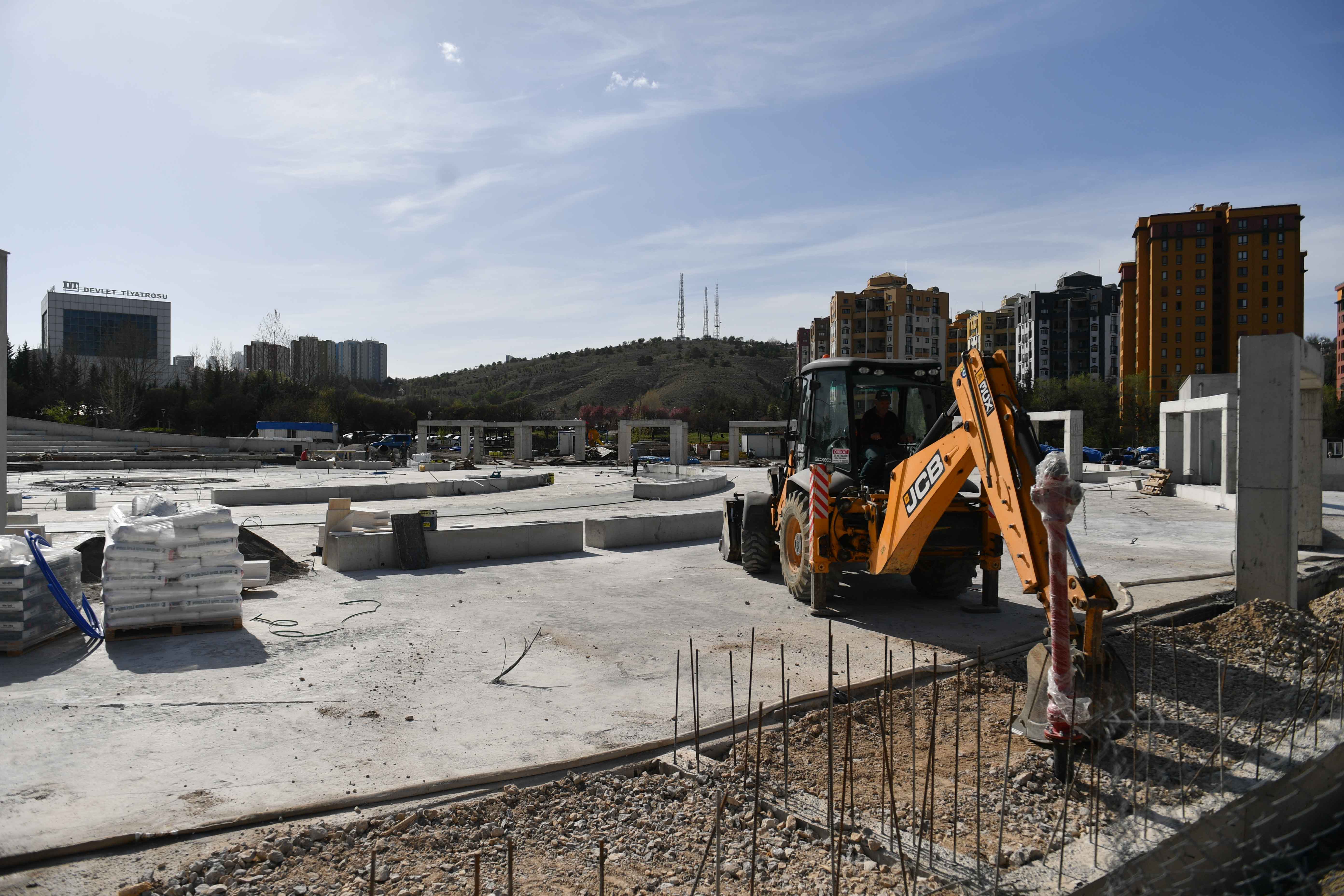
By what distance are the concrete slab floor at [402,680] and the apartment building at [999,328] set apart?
10435 centimetres

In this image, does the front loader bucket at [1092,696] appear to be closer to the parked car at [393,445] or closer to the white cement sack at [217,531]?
the white cement sack at [217,531]

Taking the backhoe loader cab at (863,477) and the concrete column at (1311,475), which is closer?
the backhoe loader cab at (863,477)

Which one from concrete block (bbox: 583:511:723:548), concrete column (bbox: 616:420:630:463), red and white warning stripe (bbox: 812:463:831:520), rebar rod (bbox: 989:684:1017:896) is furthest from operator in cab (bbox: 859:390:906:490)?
concrete column (bbox: 616:420:630:463)

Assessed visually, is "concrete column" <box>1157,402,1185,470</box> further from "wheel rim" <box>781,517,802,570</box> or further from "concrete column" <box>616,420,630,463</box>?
"concrete column" <box>616,420,630,463</box>

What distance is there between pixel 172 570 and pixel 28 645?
48.8 inches

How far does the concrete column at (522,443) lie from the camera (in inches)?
2108

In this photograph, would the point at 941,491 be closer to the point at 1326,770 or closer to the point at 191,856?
the point at 1326,770

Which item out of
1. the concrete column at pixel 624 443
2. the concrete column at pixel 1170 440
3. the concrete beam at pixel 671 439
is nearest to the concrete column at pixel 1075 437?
the concrete column at pixel 1170 440

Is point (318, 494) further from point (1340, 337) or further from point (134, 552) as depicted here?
point (1340, 337)

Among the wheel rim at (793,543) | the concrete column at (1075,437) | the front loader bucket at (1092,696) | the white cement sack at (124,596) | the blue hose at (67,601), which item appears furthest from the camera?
the concrete column at (1075,437)

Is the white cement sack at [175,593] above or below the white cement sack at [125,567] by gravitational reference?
below

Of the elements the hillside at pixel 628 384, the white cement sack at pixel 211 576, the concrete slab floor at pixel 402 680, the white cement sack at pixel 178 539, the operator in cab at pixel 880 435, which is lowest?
the concrete slab floor at pixel 402 680

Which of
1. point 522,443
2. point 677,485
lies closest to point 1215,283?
point 522,443

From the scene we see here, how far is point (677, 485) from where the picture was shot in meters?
26.1
